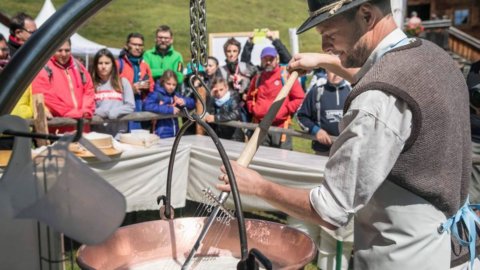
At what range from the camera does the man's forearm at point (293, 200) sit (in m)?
1.66

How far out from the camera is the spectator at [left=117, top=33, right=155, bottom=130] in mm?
6090

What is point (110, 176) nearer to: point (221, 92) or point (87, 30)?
point (221, 92)

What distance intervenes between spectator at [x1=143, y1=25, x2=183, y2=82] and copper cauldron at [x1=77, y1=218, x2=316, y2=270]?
4745mm

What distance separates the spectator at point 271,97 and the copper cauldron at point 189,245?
3913 mm

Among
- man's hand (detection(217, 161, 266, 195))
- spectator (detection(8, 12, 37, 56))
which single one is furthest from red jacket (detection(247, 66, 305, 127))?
man's hand (detection(217, 161, 266, 195))

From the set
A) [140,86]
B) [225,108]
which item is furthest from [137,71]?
[225,108]

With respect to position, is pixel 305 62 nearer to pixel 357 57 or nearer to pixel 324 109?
pixel 357 57

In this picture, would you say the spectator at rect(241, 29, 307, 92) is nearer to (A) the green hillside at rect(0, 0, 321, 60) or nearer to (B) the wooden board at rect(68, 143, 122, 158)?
(B) the wooden board at rect(68, 143, 122, 158)

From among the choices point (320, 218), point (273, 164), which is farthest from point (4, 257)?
point (273, 164)

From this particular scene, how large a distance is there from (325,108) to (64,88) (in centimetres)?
241

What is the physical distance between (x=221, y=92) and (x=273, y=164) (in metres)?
2.25

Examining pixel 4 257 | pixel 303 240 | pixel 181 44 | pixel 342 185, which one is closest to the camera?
pixel 4 257

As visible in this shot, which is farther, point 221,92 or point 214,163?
point 221,92

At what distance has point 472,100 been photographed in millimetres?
4223
